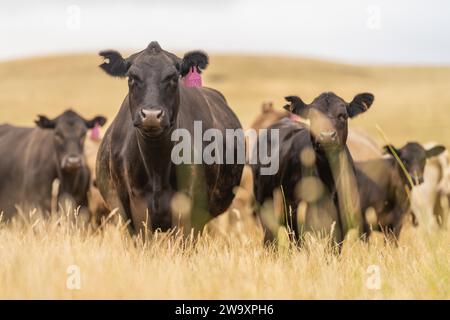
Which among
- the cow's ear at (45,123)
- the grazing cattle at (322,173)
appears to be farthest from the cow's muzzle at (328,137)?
the cow's ear at (45,123)

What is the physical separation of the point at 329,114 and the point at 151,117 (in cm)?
180

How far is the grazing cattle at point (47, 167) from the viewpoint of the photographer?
41.0 ft

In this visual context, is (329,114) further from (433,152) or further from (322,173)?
(433,152)

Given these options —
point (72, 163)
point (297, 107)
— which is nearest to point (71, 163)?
point (72, 163)

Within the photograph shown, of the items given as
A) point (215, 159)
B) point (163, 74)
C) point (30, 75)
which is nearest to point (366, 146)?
point (215, 159)

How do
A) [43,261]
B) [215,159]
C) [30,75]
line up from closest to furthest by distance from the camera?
[43,261] < [215,159] < [30,75]

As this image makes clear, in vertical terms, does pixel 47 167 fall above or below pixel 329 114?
above

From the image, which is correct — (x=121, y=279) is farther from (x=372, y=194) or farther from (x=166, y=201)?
(x=372, y=194)

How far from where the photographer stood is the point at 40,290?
5.17 metres

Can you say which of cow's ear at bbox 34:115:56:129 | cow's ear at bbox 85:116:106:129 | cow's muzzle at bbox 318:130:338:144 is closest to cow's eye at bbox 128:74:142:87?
cow's muzzle at bbox 318:130:338:144

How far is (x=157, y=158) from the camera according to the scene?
Answer: 745 centimetres

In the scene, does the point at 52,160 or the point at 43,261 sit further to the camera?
the point at 52,160

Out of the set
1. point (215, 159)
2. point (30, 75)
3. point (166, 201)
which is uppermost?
point (30, 75)

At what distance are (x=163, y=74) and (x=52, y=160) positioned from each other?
6.00m
